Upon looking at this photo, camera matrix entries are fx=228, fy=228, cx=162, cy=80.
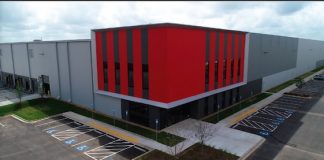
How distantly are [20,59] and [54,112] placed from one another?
70.7 feet

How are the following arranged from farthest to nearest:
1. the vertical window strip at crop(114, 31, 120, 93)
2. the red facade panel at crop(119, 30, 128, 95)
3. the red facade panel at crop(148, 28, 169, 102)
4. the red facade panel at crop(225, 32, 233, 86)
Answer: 1. the red facade panel at crop(225, 32, 233, 86)
2. the vertical window strip at crop(114, 31, 120, 93)
3. the red facade panel at crop(119, 30, 128, 95)
4. the red facade panel at crop(148, 28, 169, 102)

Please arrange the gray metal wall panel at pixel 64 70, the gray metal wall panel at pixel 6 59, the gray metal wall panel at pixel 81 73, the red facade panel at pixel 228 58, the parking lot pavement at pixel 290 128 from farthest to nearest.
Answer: the gray metal wall panel at pixel 6 59 < the gray metal wall panel at pixel 64 70 < the red facade panel at pixel 228 58 < the gray metal wall panel at pixel 81 73 < the parking lot pavement at pixel 290 128

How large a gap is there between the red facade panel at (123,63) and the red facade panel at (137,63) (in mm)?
1492

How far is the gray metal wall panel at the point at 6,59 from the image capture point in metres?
49.5

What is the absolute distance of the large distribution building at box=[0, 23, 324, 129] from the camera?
2419cm

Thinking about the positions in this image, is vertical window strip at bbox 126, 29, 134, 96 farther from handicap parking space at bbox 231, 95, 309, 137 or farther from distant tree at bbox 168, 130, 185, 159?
handicap parking space at bbox 231, 95, 309, 137

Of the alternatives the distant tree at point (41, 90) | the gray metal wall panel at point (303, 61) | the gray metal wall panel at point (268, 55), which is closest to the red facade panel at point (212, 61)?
the gray metal wall panel at point (268, 55)

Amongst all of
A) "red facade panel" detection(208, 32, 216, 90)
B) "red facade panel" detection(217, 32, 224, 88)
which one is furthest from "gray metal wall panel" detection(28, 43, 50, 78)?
"red facade panel" detection(217, 32, 224, 88)

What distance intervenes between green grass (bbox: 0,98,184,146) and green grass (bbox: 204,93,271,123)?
7.84 metres

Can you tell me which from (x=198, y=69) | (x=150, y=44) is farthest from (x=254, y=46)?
(x=150, y=44)

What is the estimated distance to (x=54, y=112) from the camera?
32156 mm

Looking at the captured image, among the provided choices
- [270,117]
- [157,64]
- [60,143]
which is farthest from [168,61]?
[270,117]

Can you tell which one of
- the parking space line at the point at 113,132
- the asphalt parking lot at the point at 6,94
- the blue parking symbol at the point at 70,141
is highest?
the asphalt parking lot at the point at 6,94

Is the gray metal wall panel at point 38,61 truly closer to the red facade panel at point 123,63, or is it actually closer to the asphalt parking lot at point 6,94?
the asphalt parking lot at point 6,94
